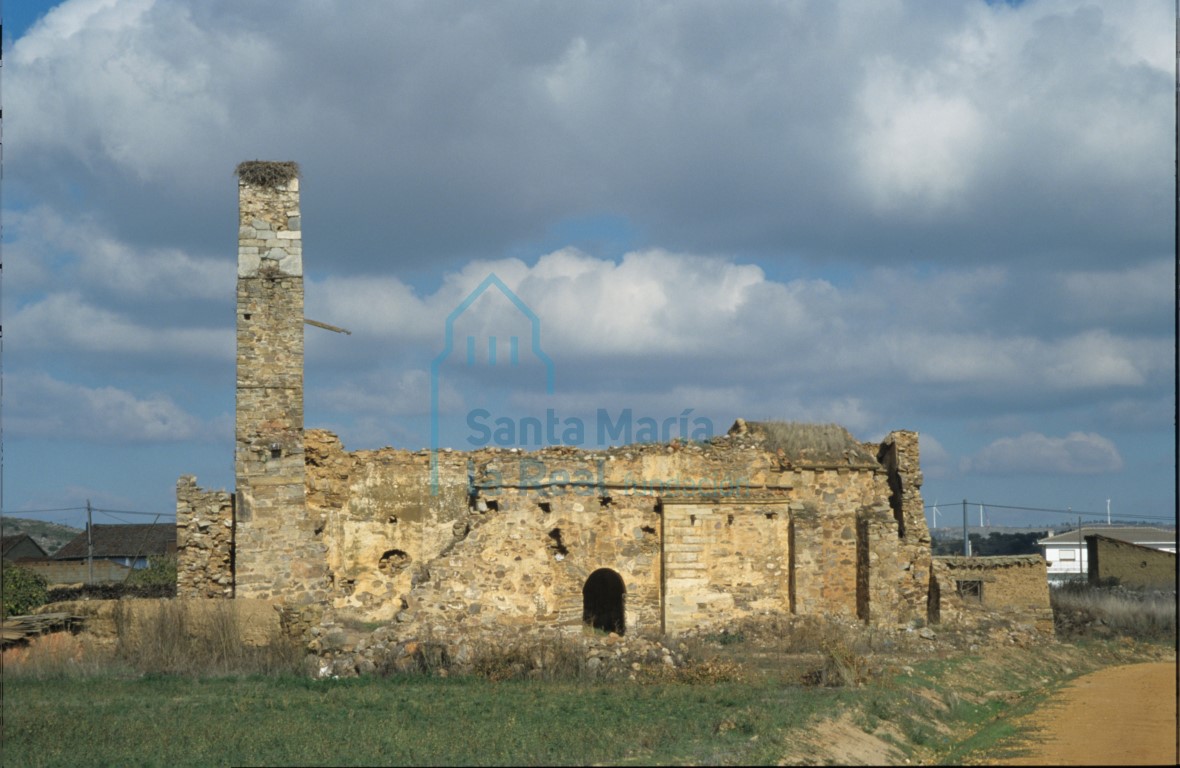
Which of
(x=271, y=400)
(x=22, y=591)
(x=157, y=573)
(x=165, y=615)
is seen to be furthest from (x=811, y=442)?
(x=157, y=573)

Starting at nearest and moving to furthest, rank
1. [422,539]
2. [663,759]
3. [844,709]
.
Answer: [663,759]
[844,709]
[422,539]

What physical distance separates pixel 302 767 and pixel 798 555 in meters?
13.0

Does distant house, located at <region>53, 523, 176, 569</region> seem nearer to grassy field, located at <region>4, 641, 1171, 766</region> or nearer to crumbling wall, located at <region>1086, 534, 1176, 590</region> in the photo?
grassy field, located at <region>4, 641, 1171, 766</region>

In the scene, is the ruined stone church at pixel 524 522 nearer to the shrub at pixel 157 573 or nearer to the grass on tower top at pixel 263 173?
the grass on tower top at pixel 263 173

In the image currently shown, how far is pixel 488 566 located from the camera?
20406mm

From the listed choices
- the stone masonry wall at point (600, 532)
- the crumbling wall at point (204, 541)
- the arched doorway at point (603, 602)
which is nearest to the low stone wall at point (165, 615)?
the crumbling wall at point (204, 541)

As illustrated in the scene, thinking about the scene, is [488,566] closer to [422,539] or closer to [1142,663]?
[422,539]

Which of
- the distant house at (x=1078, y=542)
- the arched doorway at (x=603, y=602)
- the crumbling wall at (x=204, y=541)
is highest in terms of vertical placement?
the crumbling wall at (x=204, y=541)

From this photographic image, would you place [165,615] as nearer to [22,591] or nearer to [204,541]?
[204,541]

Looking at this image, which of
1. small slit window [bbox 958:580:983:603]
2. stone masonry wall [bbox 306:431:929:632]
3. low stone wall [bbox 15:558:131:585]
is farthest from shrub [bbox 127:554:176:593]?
small slit window [bbox 958:580:983:603]

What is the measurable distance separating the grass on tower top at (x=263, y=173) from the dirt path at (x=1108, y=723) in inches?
589

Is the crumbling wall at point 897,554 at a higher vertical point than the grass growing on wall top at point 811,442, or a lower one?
lower

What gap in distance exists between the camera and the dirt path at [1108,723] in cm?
1149

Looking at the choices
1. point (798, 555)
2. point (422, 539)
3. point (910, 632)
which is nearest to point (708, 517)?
point (798, 555)
